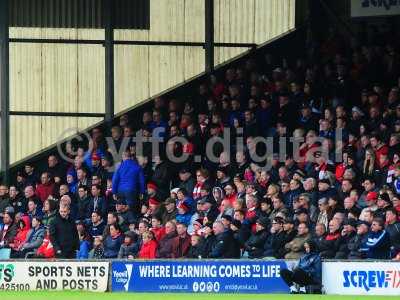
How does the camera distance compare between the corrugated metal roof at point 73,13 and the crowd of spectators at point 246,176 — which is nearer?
the crowd of spectators at point 246,176

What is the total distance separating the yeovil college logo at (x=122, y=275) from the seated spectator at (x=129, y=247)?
947 mm

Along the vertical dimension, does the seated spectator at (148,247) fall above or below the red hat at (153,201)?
below

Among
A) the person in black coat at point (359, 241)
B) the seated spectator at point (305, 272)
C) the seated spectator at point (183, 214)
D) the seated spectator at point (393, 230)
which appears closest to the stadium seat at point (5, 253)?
the seated spectator at point (183, 214)

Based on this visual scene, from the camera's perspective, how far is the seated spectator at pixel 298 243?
68.9 ft

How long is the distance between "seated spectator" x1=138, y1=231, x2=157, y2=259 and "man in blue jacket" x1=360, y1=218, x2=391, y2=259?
3.81 metres

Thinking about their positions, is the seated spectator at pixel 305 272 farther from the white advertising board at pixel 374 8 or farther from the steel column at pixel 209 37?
the steel column at pixel 209 37

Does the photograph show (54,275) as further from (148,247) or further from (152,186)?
(152,186)

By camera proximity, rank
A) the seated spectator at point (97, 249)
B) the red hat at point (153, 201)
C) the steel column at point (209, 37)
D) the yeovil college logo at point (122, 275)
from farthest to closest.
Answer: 1. the steel column at point (209, 37)
2. the red hat at point (153, 201)
3. the seated spectator at point (97, 249)
4. the yeovil college logo at point (122, 275)

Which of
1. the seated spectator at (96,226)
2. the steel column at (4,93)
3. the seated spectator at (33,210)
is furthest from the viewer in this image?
the steel column at (4,93)

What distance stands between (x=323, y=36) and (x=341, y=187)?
660 cm

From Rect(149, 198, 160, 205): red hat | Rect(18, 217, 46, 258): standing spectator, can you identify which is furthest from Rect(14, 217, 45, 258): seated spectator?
Rect(149, 198, 160, 205): red hat

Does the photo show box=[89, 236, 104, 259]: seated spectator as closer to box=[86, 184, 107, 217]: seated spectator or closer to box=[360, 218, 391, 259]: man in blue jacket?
box=[86, 184, 107, 217]: seated spectator

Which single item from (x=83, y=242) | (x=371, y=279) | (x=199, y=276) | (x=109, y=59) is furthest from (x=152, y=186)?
(x=371, y=279)

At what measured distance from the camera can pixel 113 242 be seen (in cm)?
2334
